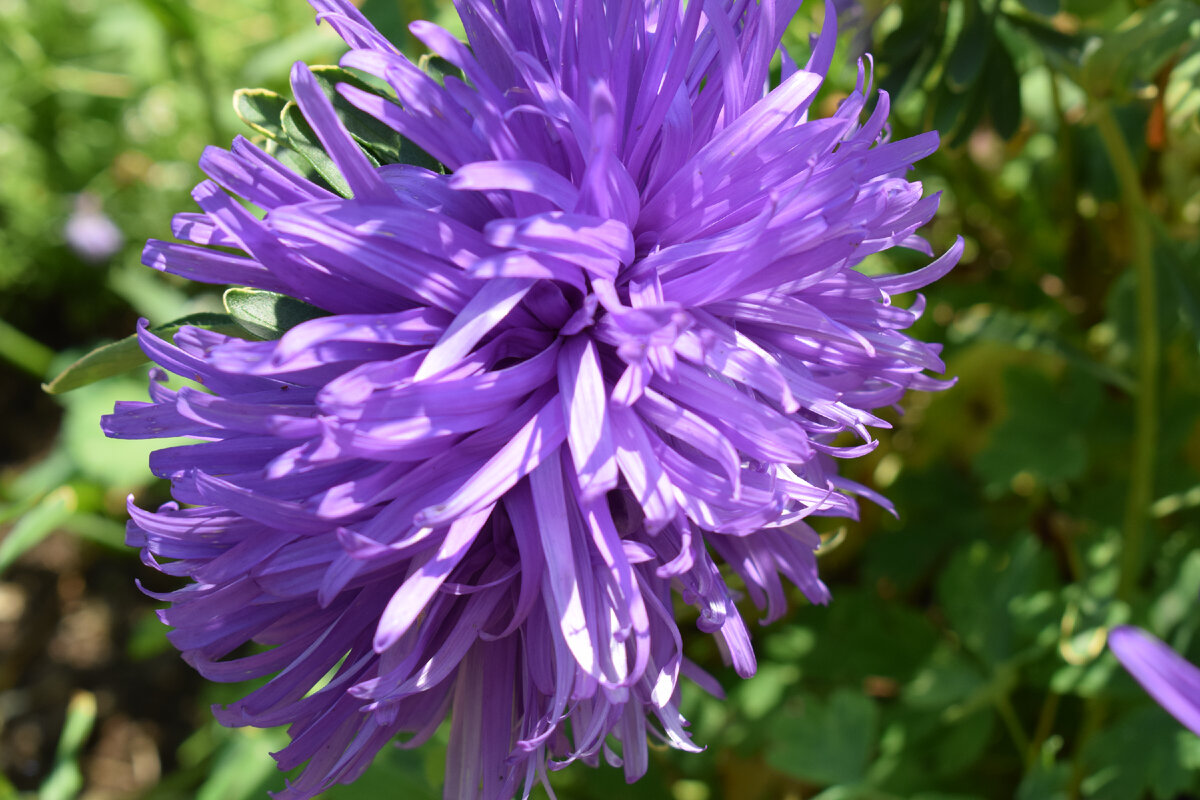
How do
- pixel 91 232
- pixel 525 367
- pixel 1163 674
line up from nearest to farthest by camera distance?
pixel 1163 674 → pixel 525 367 → pixel 91 232

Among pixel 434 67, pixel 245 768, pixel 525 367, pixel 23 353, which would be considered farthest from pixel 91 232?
pixel 525 367

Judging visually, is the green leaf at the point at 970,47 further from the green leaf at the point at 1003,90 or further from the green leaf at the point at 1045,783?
the green leaf at the point at 1045,783

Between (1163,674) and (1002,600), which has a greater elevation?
(1163,674)

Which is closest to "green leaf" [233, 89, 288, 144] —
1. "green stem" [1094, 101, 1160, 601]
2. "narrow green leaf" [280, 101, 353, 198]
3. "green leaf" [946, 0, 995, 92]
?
"narrow green leaf" [280, 101, 353, 198]

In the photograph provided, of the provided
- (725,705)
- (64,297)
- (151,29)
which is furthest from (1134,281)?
(64,297)

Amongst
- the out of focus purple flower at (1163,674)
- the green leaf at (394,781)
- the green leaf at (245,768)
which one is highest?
the out of focus purple flower at (1163,674)

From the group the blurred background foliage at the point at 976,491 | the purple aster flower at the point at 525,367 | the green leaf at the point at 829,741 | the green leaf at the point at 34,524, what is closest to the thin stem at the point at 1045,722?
the blurred background foliage at the point at 976,491

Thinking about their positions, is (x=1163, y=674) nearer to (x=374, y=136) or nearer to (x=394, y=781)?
(x=374, y=136)

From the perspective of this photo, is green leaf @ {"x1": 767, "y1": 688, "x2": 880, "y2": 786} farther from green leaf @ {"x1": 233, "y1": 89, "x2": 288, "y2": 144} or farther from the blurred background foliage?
green leaf @ {"x1": 233, "y1": 89, "x2": 288, "y2": 144}

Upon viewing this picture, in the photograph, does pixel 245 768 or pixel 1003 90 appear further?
pixel 245 768
